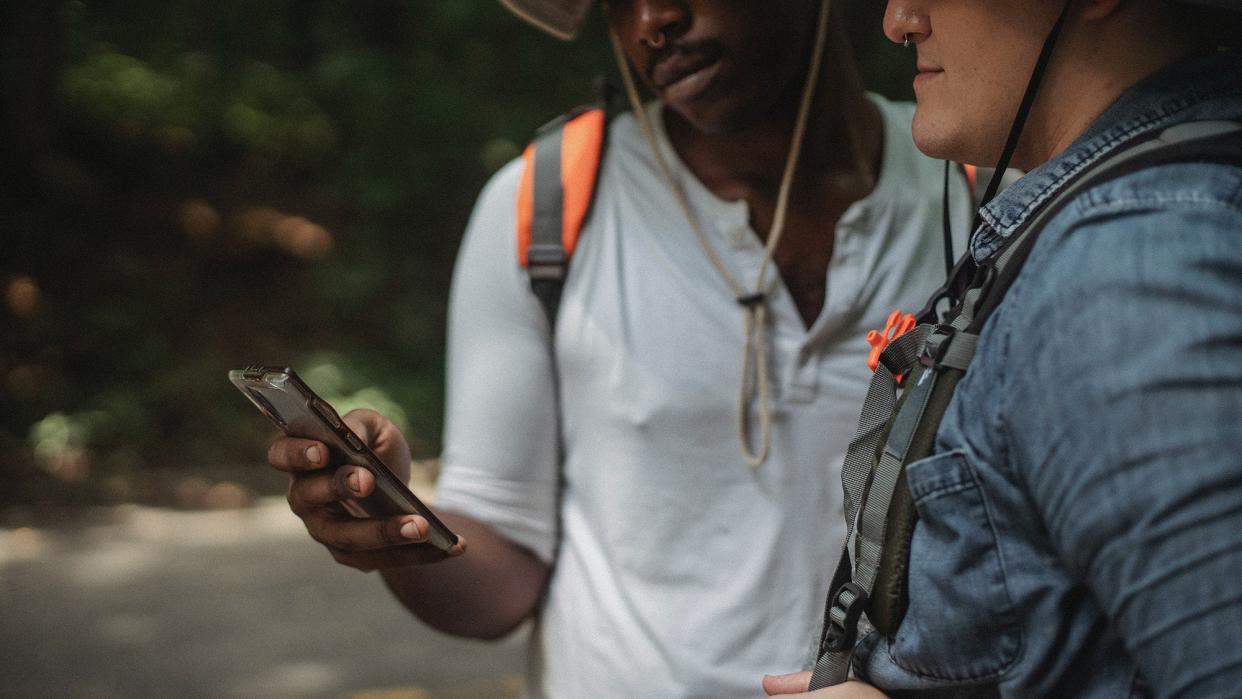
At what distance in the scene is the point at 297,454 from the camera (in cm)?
128

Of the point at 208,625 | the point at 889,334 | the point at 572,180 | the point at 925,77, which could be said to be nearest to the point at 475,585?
the point at 572,180

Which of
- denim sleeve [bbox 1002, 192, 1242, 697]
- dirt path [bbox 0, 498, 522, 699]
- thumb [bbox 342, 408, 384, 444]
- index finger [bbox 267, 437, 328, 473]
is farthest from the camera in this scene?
dirt path [bbox 0, 498, 522, 699]

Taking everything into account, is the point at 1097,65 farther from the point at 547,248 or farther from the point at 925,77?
the point at 547,248

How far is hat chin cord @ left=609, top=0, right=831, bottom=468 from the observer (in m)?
1.62

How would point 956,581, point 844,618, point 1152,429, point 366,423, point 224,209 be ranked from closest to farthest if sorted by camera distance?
point 1152,429
point 956,581
point 844,618
point 366,423
point 224,209

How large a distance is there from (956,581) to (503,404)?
0.87 meters

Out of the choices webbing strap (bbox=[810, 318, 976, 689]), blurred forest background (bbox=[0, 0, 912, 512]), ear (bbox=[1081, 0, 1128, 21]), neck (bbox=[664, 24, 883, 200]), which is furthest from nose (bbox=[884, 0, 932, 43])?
blurred forest background (bbox=[0, 0, 912, 512])

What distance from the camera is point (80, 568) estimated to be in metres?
4.75

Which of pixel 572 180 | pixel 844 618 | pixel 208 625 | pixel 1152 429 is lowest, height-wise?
pixel 208 625

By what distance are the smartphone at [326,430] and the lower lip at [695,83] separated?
0.66 meters

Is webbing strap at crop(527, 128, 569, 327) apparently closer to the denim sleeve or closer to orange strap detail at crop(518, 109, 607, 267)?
orange strap detail at crop(518, 109, 607, 267)

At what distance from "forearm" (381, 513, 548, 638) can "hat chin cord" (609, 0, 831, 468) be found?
38cm

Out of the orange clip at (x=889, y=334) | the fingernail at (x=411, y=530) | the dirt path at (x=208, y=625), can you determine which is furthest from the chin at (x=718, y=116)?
the dirt path at (x=208, y=625)

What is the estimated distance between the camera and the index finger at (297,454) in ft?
4.14
